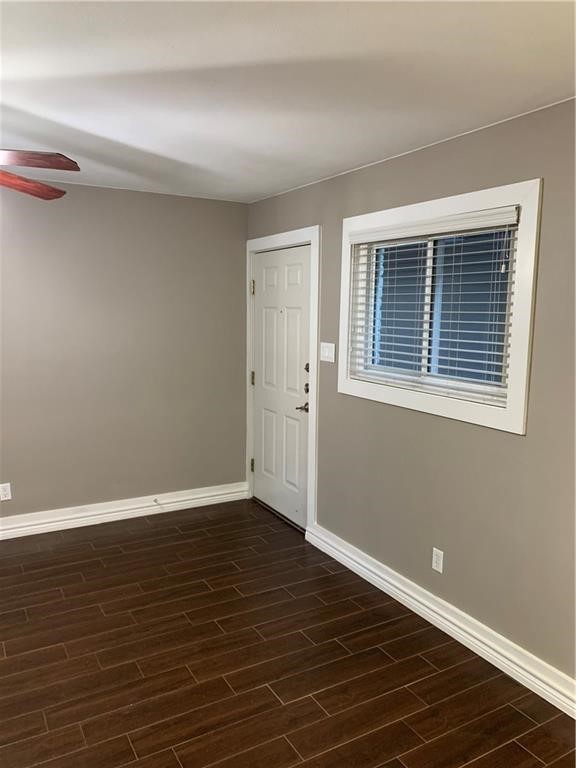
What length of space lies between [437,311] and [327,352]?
934 millimetres

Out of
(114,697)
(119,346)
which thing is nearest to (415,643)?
(114,697)

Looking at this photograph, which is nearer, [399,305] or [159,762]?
[159,762]

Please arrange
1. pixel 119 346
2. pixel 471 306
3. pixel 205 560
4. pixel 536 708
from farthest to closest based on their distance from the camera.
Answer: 1. pixel 119 346
2. pixel 205 560
3. pixel 471 306
4. pixel 536 708

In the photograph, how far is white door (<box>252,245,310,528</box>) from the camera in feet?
13.3

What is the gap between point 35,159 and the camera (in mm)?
2098

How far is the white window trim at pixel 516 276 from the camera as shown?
2.36 metres

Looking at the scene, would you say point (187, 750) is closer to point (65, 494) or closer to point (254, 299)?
point (65, 494)

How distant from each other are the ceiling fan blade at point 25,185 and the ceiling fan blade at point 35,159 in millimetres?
62

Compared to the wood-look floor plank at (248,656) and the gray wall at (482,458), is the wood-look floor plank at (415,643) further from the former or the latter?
the wood-look floor plank at (248,656)

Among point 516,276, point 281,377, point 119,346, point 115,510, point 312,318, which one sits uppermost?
point 516,276

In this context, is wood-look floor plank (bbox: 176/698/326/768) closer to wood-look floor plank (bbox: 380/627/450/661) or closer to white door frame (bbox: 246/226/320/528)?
wood-look floor plank (bbox: 380/627/450/661)

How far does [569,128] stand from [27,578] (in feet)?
11.6

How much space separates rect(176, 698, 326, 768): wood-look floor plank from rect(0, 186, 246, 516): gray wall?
7.82 ft

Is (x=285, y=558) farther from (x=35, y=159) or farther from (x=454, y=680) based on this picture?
(x=35, y=159)
